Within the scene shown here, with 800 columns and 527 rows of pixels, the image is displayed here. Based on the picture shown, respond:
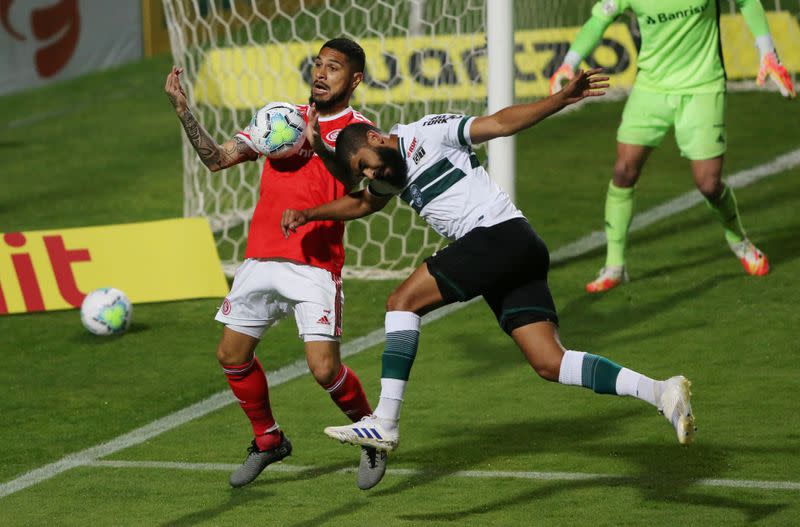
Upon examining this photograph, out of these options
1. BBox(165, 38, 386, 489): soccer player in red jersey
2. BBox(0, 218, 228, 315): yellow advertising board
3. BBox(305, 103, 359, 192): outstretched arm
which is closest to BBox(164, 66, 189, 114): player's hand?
BBox(165, 38, 386, 489): soccer player in red jersey

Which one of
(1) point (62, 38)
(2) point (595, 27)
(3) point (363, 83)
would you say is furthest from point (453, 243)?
(1) point (62, 38)

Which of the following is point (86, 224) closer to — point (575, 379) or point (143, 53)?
point (575, 379)

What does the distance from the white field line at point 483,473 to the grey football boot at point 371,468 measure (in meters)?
0.29

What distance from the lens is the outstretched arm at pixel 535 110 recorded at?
16.3 feet

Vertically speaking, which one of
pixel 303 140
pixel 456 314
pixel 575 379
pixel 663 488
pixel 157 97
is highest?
pixel 303 140

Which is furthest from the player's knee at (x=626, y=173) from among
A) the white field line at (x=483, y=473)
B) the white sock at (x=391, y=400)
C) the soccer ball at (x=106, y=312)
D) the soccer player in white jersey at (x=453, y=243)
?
the white sock at (x=391, y=400)

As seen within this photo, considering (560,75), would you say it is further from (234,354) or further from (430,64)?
(430,64)

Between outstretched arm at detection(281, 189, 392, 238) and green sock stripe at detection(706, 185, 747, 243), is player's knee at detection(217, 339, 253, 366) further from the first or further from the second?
green sock stripe at detection(706, 185, 747, 243)

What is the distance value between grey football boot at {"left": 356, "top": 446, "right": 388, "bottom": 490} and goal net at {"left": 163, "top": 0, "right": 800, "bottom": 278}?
398 cm

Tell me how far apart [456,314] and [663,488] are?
3.21 m

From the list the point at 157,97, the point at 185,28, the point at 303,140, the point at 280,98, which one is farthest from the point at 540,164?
the point at 303,140

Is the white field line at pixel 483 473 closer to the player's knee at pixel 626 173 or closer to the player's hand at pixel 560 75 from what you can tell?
the player's hand at pixel 560 75

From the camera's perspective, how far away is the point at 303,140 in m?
5.55

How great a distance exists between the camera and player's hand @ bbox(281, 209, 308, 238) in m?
5.17
